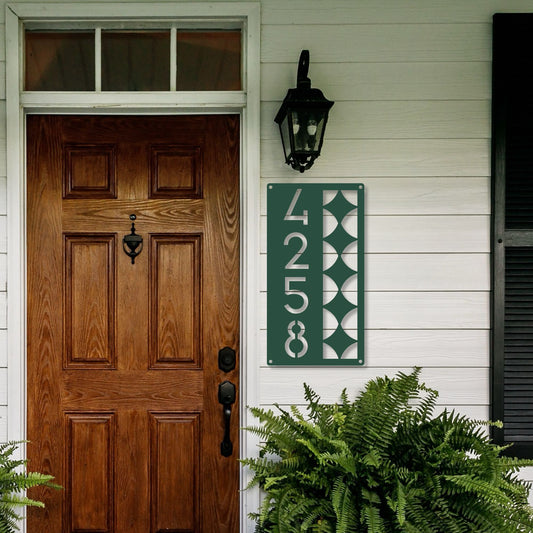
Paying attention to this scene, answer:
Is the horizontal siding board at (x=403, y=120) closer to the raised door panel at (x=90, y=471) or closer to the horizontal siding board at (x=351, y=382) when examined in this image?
the horizontal siding board at (x=351, y=382)

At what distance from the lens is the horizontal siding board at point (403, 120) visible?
220 centimetres

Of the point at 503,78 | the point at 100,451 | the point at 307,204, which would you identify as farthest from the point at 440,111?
A: the point at 100,451

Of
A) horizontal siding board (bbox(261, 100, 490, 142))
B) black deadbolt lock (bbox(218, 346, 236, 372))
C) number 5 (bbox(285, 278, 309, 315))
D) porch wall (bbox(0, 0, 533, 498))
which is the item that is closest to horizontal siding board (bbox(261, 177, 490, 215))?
porch wall (bbox(0, 0, 533, 498))

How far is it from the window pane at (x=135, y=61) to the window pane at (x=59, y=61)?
7 centimetres

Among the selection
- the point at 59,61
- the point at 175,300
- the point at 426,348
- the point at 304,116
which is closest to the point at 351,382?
the point at 426,348

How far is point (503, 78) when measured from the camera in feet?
7.15

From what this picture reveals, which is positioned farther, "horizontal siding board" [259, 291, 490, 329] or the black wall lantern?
"horizontal siding board" [259, 291, 490, 329]

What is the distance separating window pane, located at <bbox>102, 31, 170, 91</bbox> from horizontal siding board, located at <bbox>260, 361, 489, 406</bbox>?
1265mm

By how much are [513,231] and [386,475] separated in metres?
1.10

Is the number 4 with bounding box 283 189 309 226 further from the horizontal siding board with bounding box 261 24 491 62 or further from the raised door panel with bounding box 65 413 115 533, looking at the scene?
the raised door panel with bounding box 65 413 115 533

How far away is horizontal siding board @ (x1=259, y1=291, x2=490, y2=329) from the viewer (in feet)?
7.24

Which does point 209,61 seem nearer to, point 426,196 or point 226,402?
point 426,196

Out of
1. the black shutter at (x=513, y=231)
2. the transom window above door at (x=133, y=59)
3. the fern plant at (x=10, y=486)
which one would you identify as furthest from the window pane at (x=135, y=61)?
the fern plant at (x=10, y=486)

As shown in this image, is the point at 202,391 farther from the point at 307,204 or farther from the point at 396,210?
the point at 396,210
